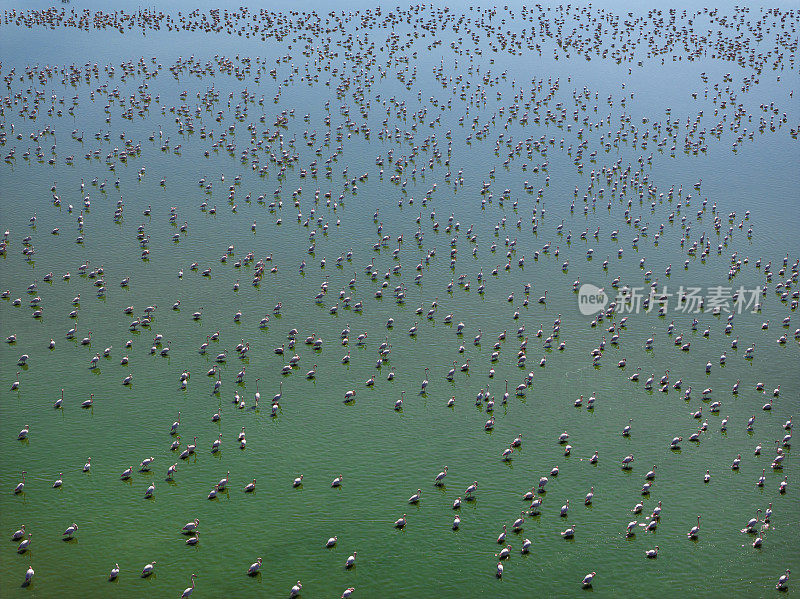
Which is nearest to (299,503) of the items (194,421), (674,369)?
(194,421)

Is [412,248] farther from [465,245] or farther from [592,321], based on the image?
[592,321]

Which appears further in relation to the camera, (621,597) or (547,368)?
(547,368)

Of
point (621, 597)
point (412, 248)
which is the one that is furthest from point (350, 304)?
point (621, 597)

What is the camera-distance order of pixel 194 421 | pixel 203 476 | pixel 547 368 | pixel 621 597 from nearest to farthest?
1. pixel 621 597
2. pixel 203 476
3. pixel 194 421
4. pixel 547 368

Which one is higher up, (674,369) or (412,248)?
(412,248)

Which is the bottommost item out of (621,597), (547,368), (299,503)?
(621,597)

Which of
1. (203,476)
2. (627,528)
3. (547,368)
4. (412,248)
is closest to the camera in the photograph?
(627,528)
